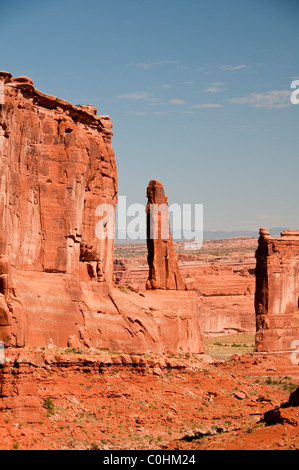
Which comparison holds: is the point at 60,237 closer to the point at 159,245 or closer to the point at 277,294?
the point at 159,245

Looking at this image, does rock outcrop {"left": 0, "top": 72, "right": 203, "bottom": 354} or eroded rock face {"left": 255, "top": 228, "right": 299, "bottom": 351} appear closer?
rock outcrop {"left": 0, "top": 72, "right": 203, "bottom": 354}

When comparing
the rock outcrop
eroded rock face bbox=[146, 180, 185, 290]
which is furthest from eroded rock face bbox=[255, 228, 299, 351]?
the rock outcrop

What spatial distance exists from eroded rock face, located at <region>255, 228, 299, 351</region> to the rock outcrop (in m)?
28.0

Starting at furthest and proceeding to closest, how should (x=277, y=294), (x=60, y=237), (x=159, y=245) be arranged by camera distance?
(x=277, y=294) < (x=159, y=245) < (x=60, y=237)

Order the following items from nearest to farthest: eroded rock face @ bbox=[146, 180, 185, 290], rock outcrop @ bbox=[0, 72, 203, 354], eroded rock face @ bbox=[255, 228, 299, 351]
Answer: rock outcrop @ bbox=[0, 72, 203, 354]
eroded rock face @ bbox=[146, 180, 185, 290]
eroded rock face @ bbox=[255, 228, 299, 351]

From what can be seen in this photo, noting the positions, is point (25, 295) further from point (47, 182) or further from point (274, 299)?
point (274, 299)

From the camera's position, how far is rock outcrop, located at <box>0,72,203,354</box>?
48.0 meters

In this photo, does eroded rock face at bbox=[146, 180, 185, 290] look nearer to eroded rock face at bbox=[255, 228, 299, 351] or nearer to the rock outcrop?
the rock outcrop

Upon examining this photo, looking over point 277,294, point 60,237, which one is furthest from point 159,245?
point 277,294

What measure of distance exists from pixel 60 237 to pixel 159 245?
12.5 meters

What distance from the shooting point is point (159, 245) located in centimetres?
6475

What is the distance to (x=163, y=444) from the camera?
1766 inches

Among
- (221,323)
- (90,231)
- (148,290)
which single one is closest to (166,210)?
(148,290)
